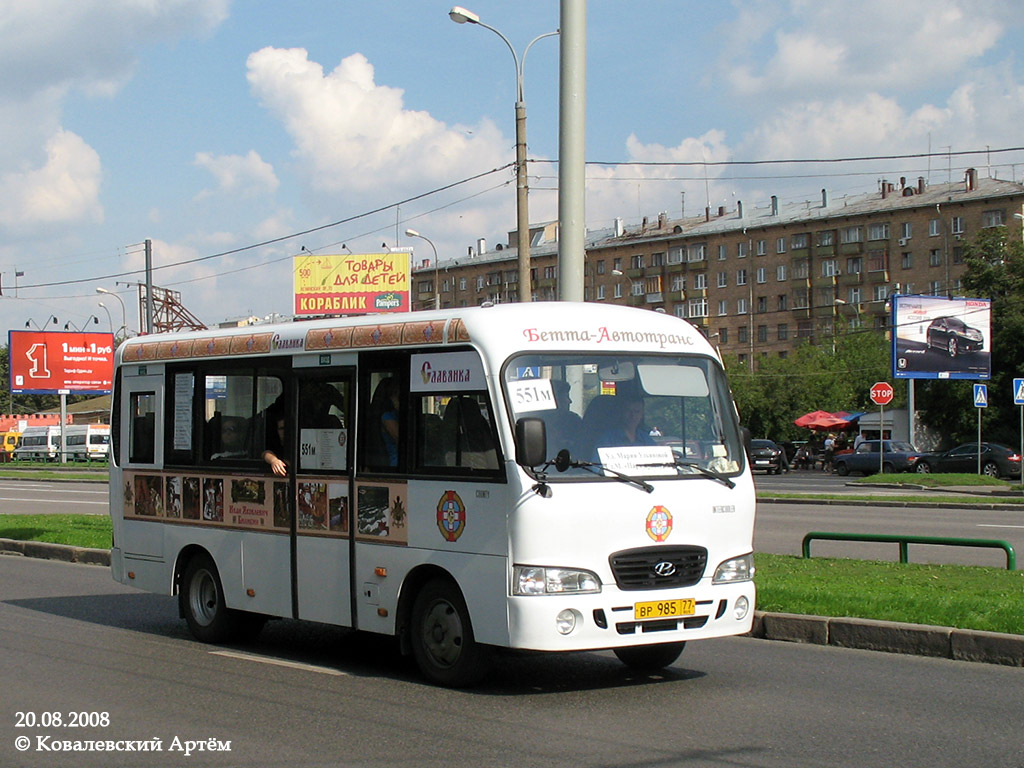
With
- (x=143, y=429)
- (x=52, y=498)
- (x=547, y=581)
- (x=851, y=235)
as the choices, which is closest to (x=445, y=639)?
(x=547, y=581)

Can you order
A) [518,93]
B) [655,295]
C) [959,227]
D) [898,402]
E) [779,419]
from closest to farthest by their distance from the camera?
[518,93], [898,402], [779,419], [959,227], [655,295]

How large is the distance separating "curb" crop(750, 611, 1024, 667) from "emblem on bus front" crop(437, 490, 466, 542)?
348 centimetres

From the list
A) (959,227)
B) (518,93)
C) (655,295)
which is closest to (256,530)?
(518,93)

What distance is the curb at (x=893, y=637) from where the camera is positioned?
29.0ft

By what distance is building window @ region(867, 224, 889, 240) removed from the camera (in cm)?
9581

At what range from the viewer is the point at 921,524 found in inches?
875

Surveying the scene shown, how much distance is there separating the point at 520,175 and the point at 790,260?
281 feet

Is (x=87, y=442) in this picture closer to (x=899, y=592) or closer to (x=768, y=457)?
(x=768, y=457)

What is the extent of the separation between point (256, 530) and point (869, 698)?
486 cm

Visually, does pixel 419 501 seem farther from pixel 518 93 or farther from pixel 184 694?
pixel 518 93

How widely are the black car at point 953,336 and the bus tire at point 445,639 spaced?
39432mm

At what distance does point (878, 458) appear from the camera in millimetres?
49312

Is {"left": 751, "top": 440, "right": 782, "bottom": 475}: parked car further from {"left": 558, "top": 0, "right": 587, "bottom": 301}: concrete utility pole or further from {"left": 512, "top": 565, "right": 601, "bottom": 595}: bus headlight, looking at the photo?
{"left": 512, "top": 565, "right": 601, "bottom": 595}: bus headlight

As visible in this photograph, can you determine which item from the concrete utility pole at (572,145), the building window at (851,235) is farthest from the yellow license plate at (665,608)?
the building window at (851,235)
